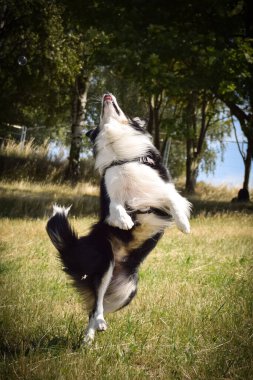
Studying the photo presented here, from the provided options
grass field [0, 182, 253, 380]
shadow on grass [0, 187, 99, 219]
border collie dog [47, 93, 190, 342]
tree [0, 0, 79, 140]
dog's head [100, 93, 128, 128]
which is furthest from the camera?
tree [0, 0, 79, 140]

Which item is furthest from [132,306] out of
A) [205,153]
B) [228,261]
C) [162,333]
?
[205,153]

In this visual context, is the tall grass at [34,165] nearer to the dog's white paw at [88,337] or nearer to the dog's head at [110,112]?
the dog's head at [110,112]

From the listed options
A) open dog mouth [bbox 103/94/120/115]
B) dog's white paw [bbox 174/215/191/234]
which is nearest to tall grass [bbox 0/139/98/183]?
open dog mouth [bbox 103/94/120/115]

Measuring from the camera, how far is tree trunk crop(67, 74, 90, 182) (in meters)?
14.4

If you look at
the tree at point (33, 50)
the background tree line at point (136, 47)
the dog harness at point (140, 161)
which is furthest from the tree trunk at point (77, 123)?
the dog harness at point (140, 161)

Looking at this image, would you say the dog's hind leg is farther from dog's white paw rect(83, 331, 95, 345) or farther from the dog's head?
the dog's head

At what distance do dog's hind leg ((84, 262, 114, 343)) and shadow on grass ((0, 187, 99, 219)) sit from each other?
620cm

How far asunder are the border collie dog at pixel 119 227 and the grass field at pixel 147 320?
0.28 meters

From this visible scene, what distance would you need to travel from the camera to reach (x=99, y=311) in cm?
289

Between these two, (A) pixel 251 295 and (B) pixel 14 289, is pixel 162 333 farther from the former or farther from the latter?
(B) pixel 14 289

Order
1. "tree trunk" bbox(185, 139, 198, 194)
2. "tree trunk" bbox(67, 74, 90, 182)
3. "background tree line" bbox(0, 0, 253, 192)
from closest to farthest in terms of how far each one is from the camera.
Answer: "background tree line" bbox(0, 0, 253, 192) < "tree trunk" bbox(67, 74, 90, 182) < "tree trunk" bbox(185, 139, 198, 194)

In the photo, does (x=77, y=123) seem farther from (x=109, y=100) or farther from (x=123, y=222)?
(x=123, y=222)

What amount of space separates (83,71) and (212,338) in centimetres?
1253

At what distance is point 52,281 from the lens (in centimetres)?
474
